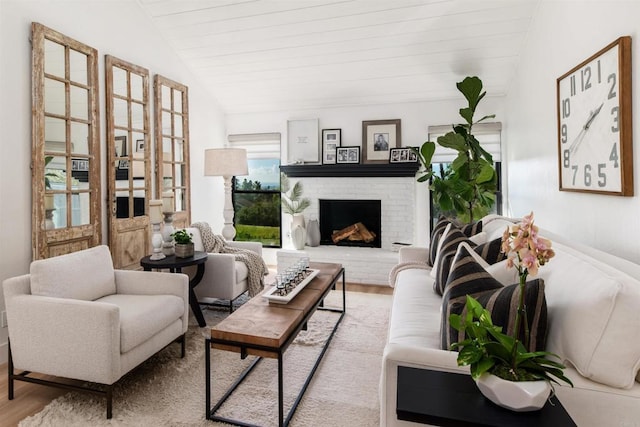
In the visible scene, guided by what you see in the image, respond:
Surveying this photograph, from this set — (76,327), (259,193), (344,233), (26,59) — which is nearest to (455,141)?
(344,233)

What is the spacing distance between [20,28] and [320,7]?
234cm

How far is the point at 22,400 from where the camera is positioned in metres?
2.05

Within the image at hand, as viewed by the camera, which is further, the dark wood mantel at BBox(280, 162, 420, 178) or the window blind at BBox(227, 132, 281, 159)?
the window blind at BBox(227, 132, 281, 159)

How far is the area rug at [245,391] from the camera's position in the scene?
1885 millimetres

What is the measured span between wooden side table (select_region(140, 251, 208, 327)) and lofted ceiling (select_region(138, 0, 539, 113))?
2.33 meters

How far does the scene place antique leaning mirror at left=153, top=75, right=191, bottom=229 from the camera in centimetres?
402

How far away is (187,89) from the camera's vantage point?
14.8 ft

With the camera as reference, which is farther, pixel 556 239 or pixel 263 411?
pixel 556 239

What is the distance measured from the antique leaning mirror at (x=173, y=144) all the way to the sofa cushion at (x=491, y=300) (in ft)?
10.9

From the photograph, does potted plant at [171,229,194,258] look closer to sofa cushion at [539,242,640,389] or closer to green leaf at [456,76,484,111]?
sofa cushion at [539,242,640,389]

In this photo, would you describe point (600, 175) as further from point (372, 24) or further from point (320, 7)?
point (320, 7)

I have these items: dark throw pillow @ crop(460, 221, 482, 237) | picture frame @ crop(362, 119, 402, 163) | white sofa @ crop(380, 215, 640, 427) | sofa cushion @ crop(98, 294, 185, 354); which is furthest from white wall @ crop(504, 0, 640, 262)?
sofa cushion @ crop(98, 294, 185, 354)

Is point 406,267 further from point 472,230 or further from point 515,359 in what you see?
point 515,359

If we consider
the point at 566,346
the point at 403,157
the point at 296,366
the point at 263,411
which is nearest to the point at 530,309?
the point at 566,346
